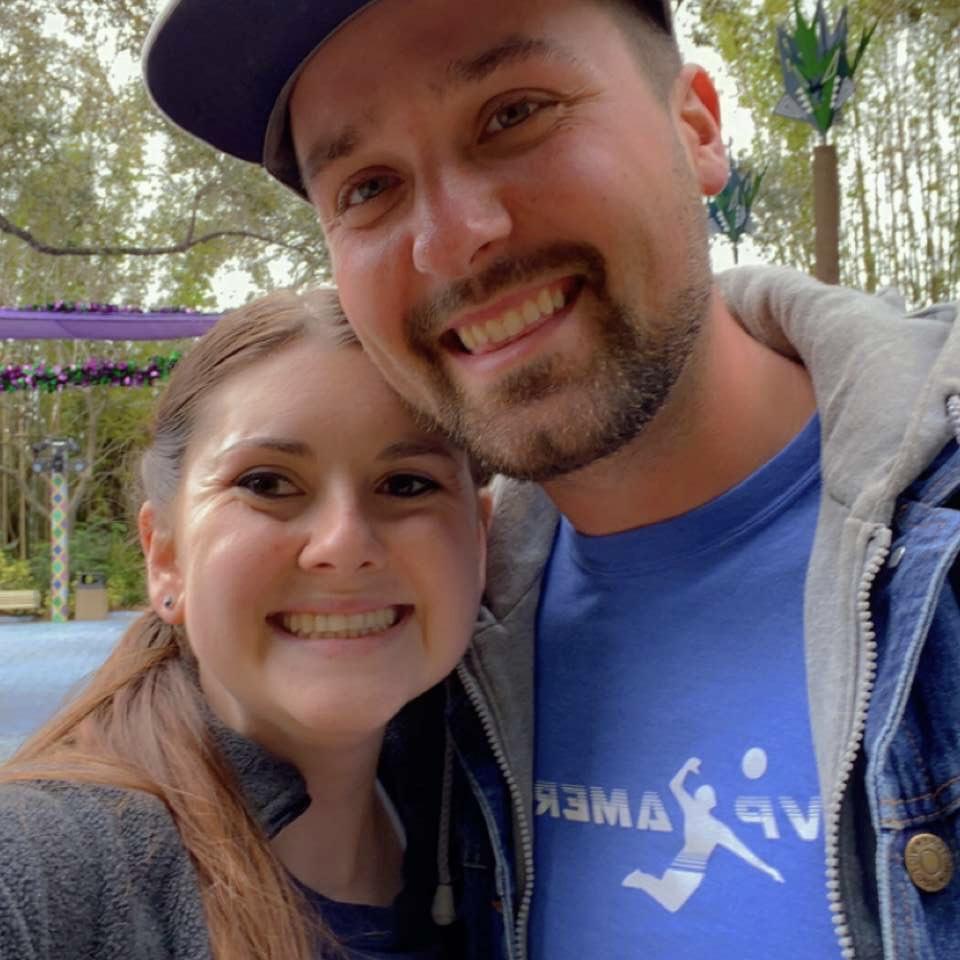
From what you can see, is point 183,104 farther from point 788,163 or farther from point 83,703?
point 788,163

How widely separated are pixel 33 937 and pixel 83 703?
48 centimetres

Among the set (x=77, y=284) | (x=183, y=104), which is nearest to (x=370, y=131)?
(x=183, y=104)

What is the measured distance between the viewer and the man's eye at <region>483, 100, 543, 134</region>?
131cm

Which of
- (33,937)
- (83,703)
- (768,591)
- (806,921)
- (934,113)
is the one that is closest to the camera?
(33,937)

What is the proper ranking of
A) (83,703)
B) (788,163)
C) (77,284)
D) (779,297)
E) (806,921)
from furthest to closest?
(77,284) < (788,163) < (779,297) < (83,703) < (806,921)

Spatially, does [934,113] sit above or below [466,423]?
above

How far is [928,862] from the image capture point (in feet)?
3.29

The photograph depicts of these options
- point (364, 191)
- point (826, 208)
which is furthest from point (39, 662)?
point (364, 191)

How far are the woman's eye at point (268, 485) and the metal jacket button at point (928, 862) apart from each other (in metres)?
0.76

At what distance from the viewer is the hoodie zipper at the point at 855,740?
3.42ft

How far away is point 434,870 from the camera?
4.89ft

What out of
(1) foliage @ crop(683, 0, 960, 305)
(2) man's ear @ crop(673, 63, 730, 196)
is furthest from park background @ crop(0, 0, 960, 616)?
(2) man's ear @ crop(673, 63, 730, 196)

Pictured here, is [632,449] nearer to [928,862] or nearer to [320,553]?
[320,553]

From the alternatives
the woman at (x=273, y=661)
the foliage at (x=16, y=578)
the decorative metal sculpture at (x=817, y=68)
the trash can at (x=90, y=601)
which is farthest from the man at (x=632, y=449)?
the foliage at (x=16, y=578)
